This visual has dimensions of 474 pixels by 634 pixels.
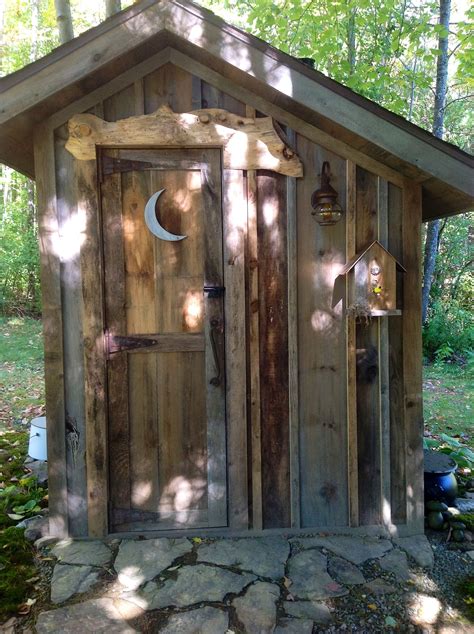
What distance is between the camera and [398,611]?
2572 millimetres

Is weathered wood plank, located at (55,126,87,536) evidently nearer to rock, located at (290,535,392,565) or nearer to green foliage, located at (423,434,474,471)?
rock, located at (290,535,392,565)

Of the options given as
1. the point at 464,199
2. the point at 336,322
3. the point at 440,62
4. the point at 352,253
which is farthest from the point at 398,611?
the point at 440,62

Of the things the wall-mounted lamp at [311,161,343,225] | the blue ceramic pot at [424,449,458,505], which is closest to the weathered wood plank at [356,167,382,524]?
the blue ceramic pot at [424,449,458,505]

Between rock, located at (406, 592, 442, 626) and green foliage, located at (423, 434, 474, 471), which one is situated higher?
green foliage, located at (423, 434, 474, 471)

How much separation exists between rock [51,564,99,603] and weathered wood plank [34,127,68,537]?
0.38m

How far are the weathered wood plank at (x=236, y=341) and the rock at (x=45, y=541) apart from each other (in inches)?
47.4

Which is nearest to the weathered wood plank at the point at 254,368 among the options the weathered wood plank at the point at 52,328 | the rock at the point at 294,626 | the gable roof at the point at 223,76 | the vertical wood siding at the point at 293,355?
the vertical wood siding at the point at 293,355

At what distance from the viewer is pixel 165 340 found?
3.23 metres

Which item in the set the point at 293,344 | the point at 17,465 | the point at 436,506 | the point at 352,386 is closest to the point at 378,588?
the point at 436,506

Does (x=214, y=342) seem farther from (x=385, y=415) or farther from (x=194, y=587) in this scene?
(x=194, y=587)

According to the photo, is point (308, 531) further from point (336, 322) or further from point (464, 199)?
point (464, 199)

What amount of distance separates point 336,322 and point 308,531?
1.49 m

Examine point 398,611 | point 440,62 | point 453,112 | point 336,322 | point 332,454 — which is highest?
point 453,112

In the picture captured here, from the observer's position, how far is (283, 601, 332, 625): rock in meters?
2.49
